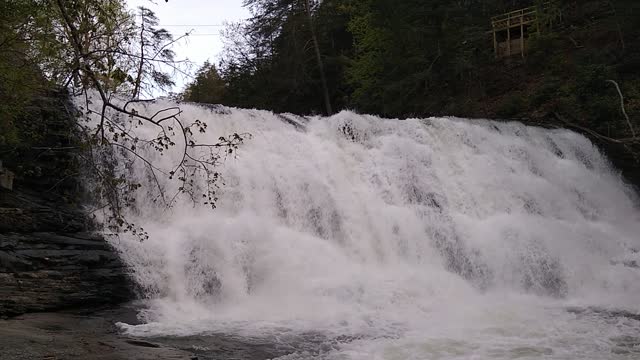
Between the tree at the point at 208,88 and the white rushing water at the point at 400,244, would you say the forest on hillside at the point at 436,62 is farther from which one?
the tree at the point at 208,88

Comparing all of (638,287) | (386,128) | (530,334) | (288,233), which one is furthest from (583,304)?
(386,128)

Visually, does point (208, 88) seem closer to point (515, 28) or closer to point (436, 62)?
point (436, 62)

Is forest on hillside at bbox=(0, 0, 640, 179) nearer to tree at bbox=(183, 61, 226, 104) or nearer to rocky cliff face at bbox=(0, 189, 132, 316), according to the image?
rocky cliff face at bbox=(0, 189, 132, 316)

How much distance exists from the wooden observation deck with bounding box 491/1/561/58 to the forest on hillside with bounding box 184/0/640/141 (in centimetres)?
43

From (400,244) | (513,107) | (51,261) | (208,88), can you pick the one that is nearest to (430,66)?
(513,107)

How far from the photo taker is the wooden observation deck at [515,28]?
77.8ft

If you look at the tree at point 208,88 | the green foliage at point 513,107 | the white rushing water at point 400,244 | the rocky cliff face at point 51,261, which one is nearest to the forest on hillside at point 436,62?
the green foliage at point 513,107

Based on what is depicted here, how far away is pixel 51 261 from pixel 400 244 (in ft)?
21.7

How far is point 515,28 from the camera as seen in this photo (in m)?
25.4

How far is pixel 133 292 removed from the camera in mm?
9062

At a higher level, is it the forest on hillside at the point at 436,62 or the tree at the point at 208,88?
the tree at the point at 208,88

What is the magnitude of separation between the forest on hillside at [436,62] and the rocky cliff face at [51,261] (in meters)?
12.7

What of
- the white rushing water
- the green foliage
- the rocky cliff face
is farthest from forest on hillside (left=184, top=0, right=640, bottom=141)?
the rocky cliff face

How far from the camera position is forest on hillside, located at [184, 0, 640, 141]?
731 inches
